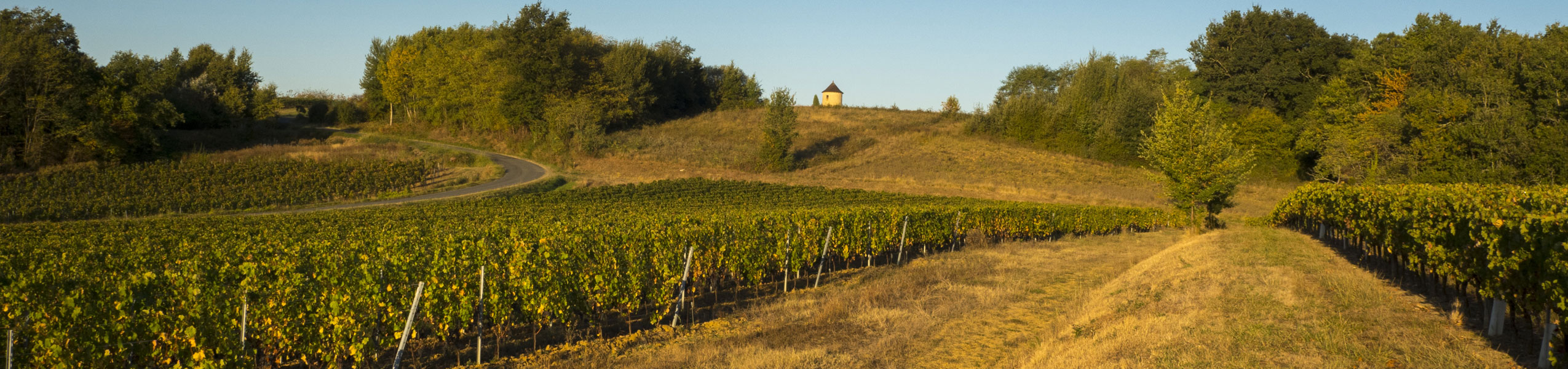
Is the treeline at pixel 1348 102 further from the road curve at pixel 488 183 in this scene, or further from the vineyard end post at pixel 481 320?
the vineyard end post at pixel 481 320

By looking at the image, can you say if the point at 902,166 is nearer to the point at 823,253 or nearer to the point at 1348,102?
the point at 1348,102

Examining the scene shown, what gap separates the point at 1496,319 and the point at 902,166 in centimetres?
5132

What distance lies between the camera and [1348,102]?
55375 millimetres

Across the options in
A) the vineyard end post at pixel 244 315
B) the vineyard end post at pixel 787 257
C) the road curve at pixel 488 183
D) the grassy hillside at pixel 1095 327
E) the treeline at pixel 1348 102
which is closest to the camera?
the vineyard end post at pixel 244 315

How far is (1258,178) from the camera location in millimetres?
60531

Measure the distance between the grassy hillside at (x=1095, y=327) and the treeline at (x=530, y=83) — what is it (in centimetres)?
5132

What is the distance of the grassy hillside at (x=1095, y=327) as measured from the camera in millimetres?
8695

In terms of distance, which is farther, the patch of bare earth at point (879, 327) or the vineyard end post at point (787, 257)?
the vineyard end post at point (787, 257)

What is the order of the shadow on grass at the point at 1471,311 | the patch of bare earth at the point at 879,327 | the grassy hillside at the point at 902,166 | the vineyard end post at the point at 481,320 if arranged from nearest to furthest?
the shadow on grass at the point at 1471,311, the vineyard end post at the point at 481,320, the patch of bare earth at the point at 879,327, the grassy hillside at the point at 902,166

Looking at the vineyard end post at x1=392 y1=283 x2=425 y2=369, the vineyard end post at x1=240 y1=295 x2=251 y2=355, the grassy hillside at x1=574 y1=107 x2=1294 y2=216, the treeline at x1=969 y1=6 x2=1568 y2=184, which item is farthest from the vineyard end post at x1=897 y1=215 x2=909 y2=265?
the treeline at x1=969 y1=6 x2=1568 y2=184

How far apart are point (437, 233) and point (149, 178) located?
35016mm

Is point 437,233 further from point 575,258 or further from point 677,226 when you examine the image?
point 575,258

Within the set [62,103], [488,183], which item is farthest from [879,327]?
[62,103]

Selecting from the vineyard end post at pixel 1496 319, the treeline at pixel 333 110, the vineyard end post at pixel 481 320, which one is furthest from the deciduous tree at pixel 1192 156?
the treeline at pixel 333 110
